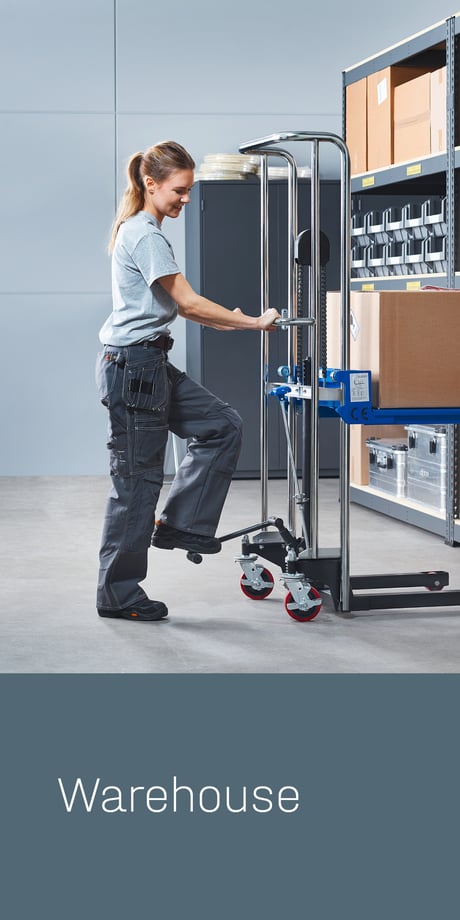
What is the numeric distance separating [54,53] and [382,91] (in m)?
2.56

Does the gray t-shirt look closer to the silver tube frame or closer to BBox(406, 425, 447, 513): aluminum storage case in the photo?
the silver tube frame

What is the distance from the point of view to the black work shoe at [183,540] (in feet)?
13.4

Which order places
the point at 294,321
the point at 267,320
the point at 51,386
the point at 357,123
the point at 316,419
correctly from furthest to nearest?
the point at 51,386 < the point at 357,123 < the point at 316,419 < the point at 294,321 < the point at 267,320

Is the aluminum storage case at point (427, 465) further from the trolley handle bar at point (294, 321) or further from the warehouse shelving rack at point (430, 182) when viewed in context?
the trolley handle bar at point (294, 321)

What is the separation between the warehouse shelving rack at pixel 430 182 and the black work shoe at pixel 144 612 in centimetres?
174

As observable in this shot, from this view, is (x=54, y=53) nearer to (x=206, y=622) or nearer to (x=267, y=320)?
(x=267, y=320)

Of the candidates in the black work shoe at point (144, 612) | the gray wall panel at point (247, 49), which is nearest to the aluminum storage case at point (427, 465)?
the black work shoe at point (144, 612)

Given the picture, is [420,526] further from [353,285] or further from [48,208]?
[48,208]

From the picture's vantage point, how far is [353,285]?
22.1 feet

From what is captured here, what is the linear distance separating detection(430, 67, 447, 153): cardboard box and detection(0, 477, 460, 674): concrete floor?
5.86 ft

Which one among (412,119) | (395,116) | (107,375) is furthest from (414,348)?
(395,116)

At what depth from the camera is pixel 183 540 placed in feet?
13.5

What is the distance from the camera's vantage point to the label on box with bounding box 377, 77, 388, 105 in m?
6.01

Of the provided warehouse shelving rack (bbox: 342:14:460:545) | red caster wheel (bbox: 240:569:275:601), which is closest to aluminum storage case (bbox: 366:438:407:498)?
warehouse shelving rack (bbox: 342:14:460:545)
